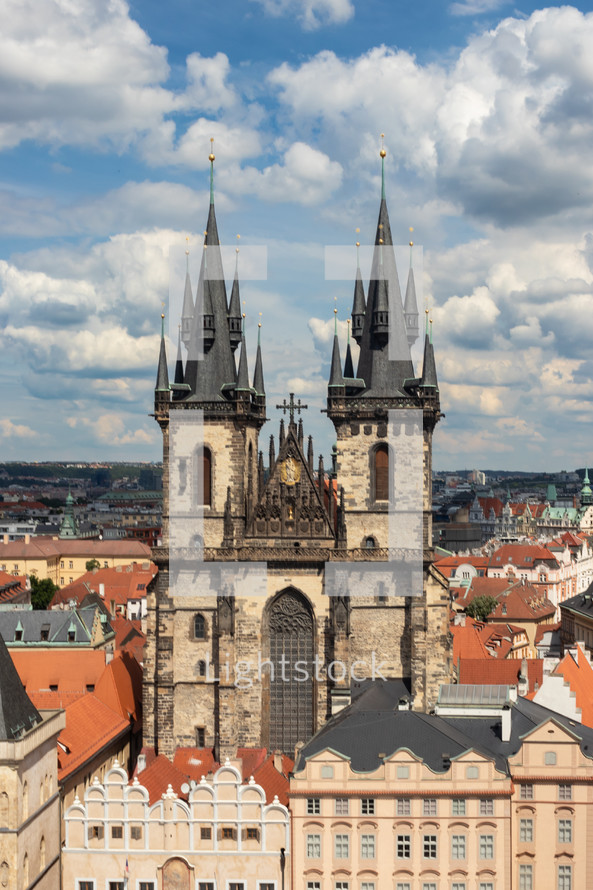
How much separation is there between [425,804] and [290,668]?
16.8 meters

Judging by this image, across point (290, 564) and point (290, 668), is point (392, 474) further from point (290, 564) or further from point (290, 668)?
point (290, 668)

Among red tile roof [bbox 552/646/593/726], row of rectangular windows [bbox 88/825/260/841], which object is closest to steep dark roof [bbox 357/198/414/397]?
red tile roof [bbox 552/646/593/726]

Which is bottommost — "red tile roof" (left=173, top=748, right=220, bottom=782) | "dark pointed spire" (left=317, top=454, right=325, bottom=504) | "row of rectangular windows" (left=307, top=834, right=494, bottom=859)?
"row of rectangular windows" (left=307, top=834, right=494, bottom=859)

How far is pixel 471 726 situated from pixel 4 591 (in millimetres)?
91043

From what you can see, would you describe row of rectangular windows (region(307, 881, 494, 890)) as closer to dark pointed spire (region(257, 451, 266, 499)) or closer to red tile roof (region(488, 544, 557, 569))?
dark pointed spire (region(257, 451, 266, 499))

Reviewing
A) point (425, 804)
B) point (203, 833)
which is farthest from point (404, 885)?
point (203, 833)

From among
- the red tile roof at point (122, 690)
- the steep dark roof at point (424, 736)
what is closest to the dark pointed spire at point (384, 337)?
the steep dark roof at point (424, 736)

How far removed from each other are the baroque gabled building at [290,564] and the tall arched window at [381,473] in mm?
79

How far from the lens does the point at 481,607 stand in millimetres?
128625

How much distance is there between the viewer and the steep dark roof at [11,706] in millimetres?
45156

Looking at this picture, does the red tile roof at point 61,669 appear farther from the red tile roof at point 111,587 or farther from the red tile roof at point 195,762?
the red tile roof at point 111,587

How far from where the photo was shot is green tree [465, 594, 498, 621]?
128 metres

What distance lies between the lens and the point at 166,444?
6538 centimetres

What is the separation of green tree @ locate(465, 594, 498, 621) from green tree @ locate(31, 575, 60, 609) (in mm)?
50327
